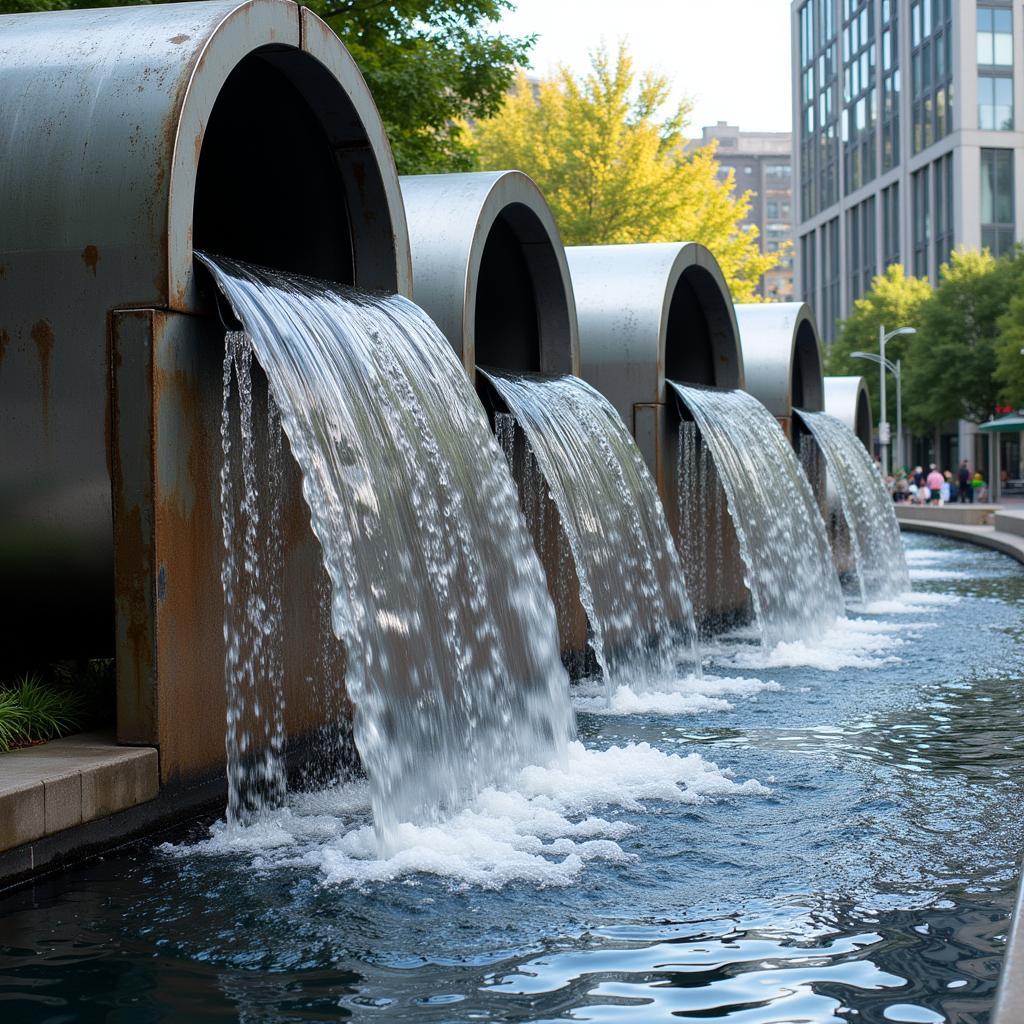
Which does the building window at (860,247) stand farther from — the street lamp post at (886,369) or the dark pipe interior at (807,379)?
the dark pipe interior at (807,379)

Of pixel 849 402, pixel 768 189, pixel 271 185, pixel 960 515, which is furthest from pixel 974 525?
pixel 768 189

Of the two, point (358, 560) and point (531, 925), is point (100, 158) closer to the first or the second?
point (358, 560)

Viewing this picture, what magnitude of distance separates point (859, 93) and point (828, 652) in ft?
242

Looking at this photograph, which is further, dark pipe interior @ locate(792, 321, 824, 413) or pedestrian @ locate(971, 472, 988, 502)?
pedestrian @ locate(971, 472, 988, 502)

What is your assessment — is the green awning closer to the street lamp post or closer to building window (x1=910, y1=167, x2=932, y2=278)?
the street lamp post

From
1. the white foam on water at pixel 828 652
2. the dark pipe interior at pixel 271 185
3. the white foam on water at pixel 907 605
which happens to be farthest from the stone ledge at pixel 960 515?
A: the dark pipe interior at pixel 271 185

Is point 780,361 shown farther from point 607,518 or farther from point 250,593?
point 250,593

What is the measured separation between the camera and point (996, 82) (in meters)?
66.6

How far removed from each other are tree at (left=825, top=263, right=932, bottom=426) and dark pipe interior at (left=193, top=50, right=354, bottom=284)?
57049mm

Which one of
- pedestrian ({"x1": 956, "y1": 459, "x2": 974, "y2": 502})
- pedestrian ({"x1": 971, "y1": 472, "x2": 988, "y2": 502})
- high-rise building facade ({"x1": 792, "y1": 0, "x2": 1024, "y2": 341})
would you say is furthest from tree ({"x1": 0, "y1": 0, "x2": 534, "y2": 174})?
high-rise building facade ({"x1": 792, "y1": 0, "x2": 1024, "y2": 341})

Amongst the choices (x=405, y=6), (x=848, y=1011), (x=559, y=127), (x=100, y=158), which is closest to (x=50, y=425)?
(x=100, y=158)

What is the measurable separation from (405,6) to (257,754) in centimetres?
1274

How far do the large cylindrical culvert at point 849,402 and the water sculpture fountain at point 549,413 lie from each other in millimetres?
14297

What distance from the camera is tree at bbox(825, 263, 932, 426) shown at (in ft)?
214
